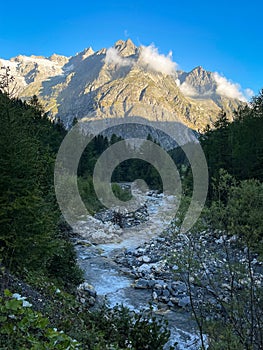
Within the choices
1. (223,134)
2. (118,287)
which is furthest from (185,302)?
(223,134)

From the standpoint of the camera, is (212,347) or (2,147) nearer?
(212,347)

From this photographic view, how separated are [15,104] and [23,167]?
2082 mm

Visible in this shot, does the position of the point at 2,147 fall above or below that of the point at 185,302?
above

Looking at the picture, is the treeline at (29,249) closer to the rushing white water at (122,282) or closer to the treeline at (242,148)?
A: the rushing white water at (122,282)

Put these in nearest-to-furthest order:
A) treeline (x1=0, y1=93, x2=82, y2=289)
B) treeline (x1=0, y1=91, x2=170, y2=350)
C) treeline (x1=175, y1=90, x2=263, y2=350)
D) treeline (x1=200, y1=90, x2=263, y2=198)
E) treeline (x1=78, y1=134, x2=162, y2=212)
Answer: treeline (x1=175, y1=90, x2=263, y2=350)
treeline (x1=0, y1=91, x2=170, y2=350)
treeline (x1=0, y1=93, x2=82, y2=289)
treeline (x1=200, y1=90, x2=263, y2=198)
treeline (x1=78, y1=134, x2=162, y2=212)

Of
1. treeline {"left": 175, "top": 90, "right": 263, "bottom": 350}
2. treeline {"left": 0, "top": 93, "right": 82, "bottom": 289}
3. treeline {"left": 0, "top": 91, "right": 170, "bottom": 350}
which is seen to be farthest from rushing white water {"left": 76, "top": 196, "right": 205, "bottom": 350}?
treeline {"left": 0, "top": 93, "right": 82, "bottom": 289}

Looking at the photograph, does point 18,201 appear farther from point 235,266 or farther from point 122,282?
point 122,282

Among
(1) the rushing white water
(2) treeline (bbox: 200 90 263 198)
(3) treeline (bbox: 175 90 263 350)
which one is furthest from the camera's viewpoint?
(2) treeline (bbox: 200 90 263 198)

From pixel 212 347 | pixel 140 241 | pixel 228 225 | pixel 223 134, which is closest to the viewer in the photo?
pixel 212 347

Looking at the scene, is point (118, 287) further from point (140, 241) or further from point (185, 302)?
point (140, 241)

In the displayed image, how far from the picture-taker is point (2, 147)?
7824 mm

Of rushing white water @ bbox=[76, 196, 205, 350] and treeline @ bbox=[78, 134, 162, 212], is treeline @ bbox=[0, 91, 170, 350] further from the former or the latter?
treeline @ bbox=[78, 134, 162, 212]

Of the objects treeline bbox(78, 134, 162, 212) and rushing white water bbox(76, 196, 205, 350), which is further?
treeline bbox(78, 134, 162, 212)

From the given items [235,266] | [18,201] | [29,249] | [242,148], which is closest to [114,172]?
[242,148]
